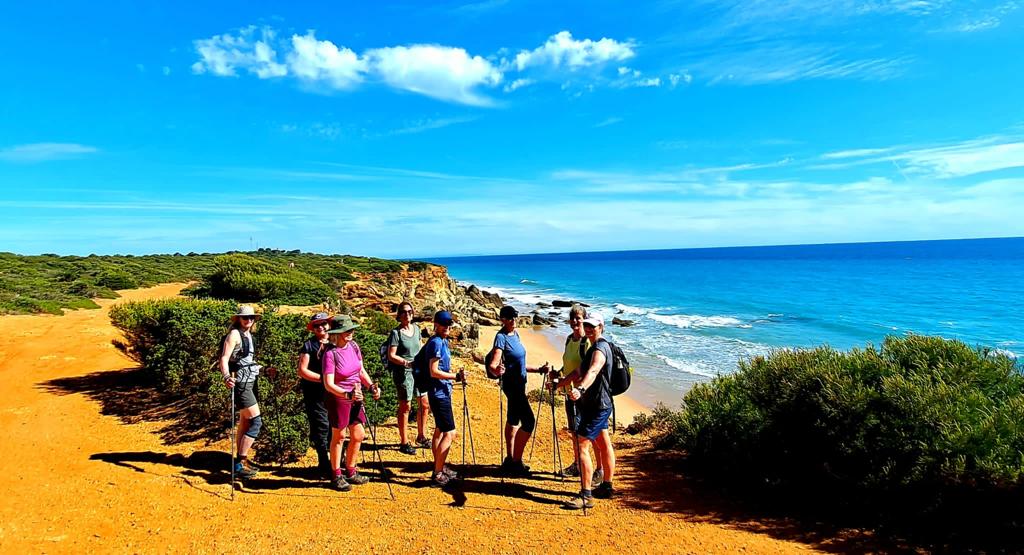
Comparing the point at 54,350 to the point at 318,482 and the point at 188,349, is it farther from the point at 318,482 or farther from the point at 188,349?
the point at 318,482

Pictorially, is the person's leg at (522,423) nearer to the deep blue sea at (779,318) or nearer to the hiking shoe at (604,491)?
the hiking shoe at (604,491)

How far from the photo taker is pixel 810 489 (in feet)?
17.8

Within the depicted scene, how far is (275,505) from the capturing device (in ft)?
16.8

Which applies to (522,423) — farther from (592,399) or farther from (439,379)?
(439,379)

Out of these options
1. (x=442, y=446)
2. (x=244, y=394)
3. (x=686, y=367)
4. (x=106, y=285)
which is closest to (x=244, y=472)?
(x=244, y=394)

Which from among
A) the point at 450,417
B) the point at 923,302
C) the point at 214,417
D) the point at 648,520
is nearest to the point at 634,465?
the point at 648,520

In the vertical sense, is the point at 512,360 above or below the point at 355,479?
above

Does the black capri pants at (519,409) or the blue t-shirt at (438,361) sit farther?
the black capri pants at (519,409)

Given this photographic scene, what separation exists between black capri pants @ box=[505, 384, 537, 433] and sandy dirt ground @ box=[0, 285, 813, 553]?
0.72 meters

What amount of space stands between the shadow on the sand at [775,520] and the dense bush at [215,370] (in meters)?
4.13

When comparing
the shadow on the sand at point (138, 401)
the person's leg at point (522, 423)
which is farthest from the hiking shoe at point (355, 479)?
the shadow on the sand at point (138, 401)

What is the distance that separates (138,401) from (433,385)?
5.46m

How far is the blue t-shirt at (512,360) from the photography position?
5.61 meters

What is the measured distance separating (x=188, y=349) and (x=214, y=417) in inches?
41.1
